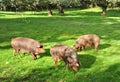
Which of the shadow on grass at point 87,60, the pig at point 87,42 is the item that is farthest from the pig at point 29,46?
the pig at point 87,42


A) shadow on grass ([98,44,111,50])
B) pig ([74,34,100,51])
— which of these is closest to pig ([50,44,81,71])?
pig ([74,34,100,51])

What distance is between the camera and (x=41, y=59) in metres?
20.6

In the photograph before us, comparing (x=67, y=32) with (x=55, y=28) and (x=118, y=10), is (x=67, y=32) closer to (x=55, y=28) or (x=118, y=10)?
(x=55, y=28)

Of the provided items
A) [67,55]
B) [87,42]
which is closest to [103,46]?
[87,42]

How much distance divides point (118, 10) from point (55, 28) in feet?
131

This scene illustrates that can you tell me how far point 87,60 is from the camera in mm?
20250

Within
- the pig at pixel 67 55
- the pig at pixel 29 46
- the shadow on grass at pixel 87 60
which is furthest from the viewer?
the pig at pixel 29 46

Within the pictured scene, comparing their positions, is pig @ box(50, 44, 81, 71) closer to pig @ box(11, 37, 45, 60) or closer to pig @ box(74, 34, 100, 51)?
pig @ box(11, 37, 45, 60)

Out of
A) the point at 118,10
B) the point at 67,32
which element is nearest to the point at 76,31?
the point at 67,32

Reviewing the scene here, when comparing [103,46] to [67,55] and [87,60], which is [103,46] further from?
[67,55]

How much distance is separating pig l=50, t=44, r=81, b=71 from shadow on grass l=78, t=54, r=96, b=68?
4.75 ft

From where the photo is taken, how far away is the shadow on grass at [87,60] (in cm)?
1936

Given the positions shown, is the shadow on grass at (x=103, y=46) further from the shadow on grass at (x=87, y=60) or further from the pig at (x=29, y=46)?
the pig at (x=29, y=46)

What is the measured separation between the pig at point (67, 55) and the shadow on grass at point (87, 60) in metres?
1.45
